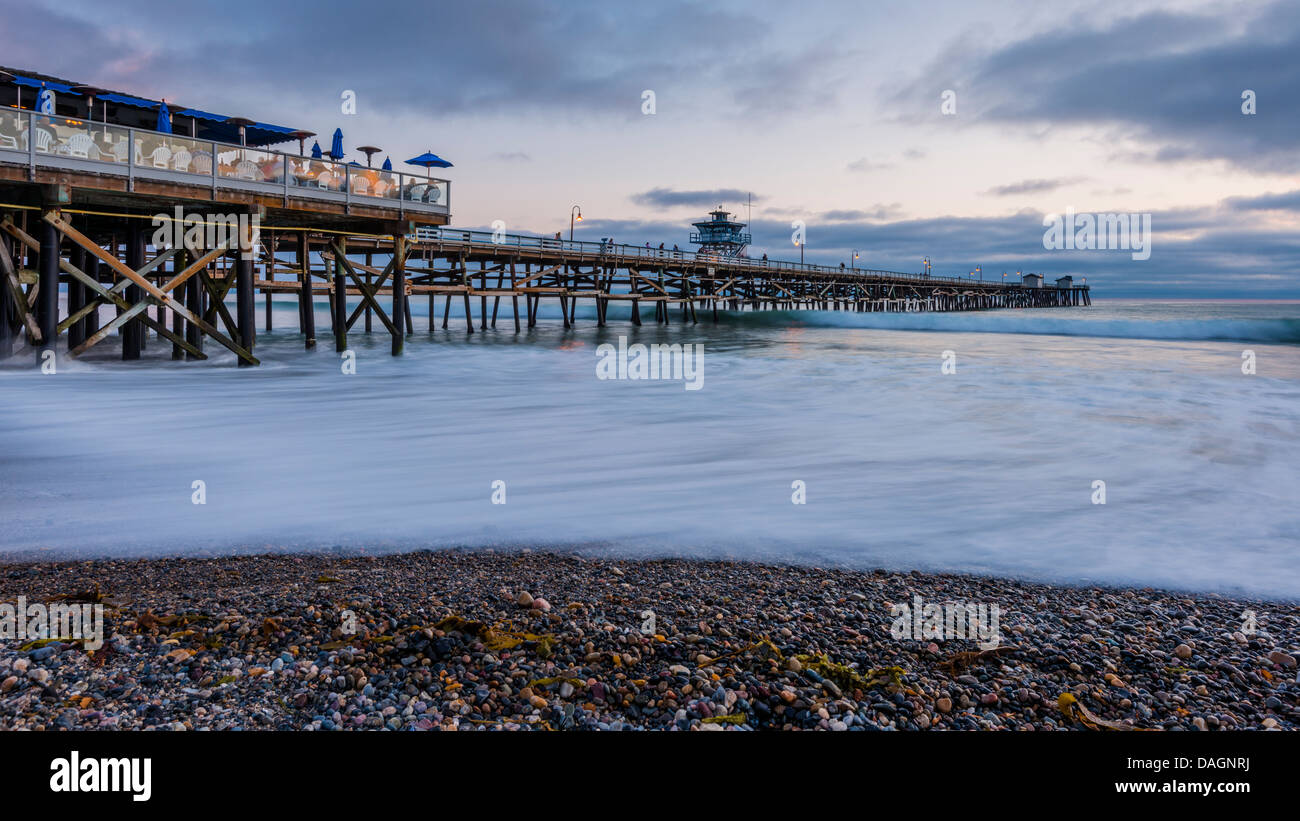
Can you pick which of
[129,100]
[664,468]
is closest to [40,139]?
[129,100]

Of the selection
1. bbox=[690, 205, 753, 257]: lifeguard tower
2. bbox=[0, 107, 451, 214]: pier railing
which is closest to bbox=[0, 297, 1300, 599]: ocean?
bbox=[0, 107, 451, 214]: pier railing

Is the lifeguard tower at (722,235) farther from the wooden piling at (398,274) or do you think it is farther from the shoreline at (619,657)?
the shoreline at (619,657)

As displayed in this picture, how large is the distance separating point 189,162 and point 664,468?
38.4 feet

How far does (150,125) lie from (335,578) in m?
19.5

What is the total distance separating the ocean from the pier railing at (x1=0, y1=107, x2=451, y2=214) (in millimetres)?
4039

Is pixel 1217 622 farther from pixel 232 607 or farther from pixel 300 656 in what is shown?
pixel 232 607

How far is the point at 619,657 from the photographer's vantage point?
12.9 feet

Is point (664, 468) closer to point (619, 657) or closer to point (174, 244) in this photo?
point (619, 657)

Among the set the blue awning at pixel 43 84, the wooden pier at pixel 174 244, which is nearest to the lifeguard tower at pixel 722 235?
the wooden pier at pixel 174 244

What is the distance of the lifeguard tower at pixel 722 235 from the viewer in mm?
105125

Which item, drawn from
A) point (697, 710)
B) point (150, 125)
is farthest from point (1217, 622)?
point (150, 125)

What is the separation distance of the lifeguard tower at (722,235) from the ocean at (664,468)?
8614 cm

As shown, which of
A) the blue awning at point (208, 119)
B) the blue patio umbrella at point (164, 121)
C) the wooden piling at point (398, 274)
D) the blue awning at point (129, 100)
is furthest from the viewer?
the wooden piling at point (398, 274)
